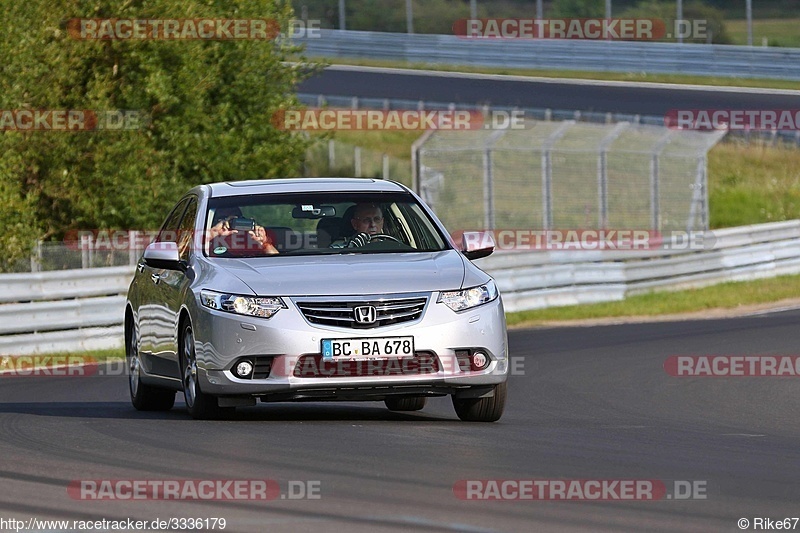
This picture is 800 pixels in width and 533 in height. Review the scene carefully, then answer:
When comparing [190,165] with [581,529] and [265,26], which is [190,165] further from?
[581,529]

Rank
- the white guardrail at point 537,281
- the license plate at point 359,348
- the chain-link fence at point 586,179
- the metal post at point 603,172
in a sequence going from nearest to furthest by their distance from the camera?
the license plate at point 359,348 → the white guardrail at point 537,281 → the chain-link fence at point 586,179 → the metal post at point 603,172

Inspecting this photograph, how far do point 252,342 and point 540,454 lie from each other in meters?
2.01

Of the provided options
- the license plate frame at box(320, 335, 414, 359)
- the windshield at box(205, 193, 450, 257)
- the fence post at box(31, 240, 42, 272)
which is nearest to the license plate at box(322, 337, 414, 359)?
the license plate frame at box(320, 335, 414, 359)

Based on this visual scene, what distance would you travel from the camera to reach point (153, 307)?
453 inches

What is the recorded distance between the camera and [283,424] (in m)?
10.1

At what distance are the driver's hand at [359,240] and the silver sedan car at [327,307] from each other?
0.03 ft

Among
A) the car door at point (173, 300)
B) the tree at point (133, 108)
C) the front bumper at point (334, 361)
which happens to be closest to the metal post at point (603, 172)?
the tree at point (133, 108)

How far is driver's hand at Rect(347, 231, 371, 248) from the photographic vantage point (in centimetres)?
1066

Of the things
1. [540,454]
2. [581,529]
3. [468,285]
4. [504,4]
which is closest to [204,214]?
A: [468,285]

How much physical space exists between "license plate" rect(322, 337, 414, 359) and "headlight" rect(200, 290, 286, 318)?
14.4 inches

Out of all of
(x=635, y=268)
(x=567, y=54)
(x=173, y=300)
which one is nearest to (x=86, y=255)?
(x=635, y=268)

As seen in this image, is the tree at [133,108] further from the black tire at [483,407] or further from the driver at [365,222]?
the black tire at [483,407]

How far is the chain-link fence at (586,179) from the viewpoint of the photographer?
26203 millimetres

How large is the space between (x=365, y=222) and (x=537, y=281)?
13132mm
